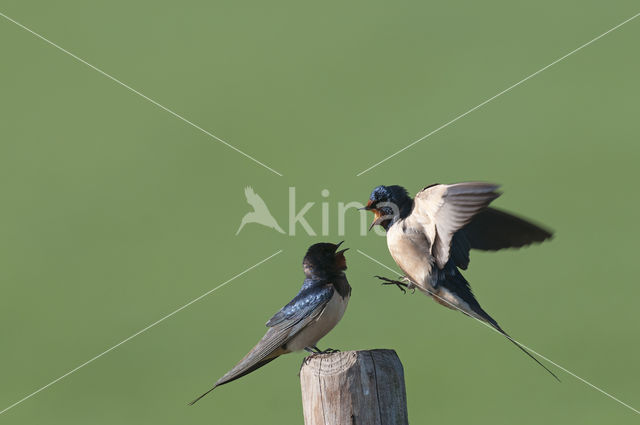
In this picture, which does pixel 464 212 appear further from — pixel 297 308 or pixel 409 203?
pixel 297 308

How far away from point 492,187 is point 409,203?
701 mm

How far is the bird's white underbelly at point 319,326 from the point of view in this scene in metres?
3.87

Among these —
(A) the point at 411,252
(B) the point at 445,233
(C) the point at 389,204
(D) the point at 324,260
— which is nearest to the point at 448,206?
(B) the point at 445,233

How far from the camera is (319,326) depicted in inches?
153

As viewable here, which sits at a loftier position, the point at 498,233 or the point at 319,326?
the point at 498,233

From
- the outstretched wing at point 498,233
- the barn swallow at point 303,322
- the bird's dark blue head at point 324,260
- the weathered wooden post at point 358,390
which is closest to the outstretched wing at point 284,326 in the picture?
the barn swallow at point 303,322

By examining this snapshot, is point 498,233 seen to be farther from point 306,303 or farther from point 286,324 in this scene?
point 286,324

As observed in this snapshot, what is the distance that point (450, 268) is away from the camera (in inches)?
173

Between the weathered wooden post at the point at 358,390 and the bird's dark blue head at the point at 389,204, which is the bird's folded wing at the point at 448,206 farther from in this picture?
the weathered wooden post at the point at 358,390

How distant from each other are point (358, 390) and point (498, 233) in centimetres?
200

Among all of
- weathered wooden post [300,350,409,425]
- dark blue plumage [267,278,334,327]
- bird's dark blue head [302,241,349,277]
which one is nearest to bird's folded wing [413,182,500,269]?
bird's dark blue head [302,241,349,277]

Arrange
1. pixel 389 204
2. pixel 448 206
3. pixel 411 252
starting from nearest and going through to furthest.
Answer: pixel 448 206 → pixel 411 252 → pixel 389 204

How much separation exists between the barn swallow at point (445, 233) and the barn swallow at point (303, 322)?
395mm

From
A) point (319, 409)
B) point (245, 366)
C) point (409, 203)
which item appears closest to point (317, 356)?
point (319, 409)
